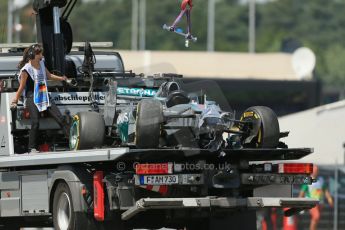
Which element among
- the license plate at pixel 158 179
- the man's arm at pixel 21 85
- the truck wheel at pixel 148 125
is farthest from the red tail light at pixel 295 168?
the man's arm at pixel 21 85

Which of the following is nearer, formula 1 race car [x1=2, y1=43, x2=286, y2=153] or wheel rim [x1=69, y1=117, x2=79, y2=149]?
formula 1 race car [x1=2, y1=43, x2=286, y2=153]

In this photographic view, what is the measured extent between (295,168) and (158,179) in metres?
1.82

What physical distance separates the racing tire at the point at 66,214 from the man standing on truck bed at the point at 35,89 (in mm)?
960

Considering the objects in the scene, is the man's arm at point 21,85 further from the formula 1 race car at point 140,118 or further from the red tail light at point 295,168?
the red tail light at point 295,168

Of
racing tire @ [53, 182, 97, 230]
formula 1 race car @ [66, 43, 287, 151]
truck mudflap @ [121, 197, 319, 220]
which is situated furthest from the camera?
racing tire @ [53, 182, 97, 230]

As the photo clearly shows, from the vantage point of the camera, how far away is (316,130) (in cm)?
3588

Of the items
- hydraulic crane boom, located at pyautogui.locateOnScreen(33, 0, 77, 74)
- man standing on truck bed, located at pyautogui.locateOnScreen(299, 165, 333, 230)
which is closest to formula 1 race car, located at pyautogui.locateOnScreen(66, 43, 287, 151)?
hydraulic crane boom, located at pyautogui.locateOnScreen(33, 0, 77, 74)

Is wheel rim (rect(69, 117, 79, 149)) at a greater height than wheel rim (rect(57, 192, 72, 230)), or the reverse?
wheel rim (rect(69, 117, 79, 149))

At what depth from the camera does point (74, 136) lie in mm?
16016

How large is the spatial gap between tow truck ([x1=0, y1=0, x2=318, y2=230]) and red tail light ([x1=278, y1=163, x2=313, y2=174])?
0.01m

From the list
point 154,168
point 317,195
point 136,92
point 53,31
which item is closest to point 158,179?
point 154,168

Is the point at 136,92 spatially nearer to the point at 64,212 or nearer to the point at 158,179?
the point at 64,212

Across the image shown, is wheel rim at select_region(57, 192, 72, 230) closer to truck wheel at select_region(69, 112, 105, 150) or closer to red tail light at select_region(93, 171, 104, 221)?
red tail light at select_region(93, 171, 104, 221)

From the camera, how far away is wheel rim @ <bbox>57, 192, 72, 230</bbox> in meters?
15.9
